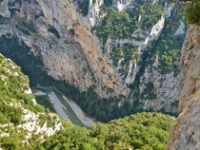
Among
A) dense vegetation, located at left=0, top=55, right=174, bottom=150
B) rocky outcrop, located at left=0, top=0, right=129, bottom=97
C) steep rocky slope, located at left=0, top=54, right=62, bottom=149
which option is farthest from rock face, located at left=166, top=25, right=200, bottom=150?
rocky outcrop, located at left=0, top=0, right=129, bottom=97

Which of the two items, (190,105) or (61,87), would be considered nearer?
(190,105)

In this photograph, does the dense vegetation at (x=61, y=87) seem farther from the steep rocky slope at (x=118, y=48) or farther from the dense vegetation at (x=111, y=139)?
the dense vegetation at (x=111, y=139)

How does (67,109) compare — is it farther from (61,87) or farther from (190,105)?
(190,105)

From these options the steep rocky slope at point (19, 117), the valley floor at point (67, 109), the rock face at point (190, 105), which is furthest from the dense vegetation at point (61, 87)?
the rock face at point (190, 105)

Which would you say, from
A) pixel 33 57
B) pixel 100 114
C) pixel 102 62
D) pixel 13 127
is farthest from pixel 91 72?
pixel 13 127

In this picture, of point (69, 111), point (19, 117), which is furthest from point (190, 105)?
point (69, 111)

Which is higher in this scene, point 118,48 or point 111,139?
point 118,48

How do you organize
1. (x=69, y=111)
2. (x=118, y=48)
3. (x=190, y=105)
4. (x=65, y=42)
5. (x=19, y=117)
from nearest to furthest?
(x=190, y=105) < (x=19, y=117) < (x=118, y=48) < (x=69, y=111) < (x=65, y=42)
